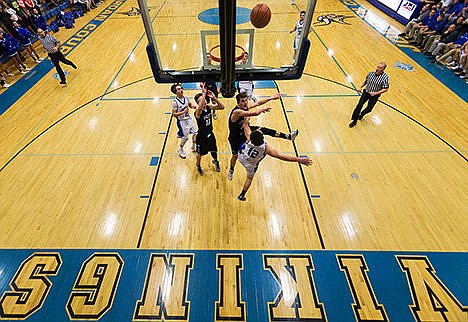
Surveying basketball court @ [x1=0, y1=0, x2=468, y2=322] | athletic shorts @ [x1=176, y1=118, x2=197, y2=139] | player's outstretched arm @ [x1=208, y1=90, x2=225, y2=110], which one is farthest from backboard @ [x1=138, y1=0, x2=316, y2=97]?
athletic shorts @ [x1=176, y1=118, x2=197, y2=139]

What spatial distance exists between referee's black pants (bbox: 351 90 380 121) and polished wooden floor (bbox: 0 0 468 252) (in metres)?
0.33

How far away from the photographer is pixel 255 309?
3623 millimetres

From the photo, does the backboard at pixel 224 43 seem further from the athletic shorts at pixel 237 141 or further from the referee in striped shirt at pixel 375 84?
the referee in striped shirt at pixel 375 84

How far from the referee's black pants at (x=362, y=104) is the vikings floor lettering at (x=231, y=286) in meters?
3.58

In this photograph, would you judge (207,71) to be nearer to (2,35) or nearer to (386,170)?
(386,170)

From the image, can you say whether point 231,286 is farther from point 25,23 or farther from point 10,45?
point 25,23

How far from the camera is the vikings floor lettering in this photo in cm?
360

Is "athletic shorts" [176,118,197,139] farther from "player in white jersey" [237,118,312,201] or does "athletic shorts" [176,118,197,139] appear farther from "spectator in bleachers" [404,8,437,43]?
"spectator in bleachers" [404,8,437,43]

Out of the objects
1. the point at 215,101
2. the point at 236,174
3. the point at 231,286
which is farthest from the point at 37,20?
the point at 231,286

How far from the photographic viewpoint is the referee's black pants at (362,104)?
6188 mm

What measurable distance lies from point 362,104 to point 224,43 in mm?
4532

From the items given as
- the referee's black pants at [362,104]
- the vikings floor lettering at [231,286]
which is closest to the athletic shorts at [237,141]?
the vikings floor lettering at [231,286]

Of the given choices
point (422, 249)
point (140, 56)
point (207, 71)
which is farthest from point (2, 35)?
point (422, 249)

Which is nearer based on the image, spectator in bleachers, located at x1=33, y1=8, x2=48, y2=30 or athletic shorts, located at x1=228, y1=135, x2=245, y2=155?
athletic shorts, located at x1=228, y1=135, x2=245, y2=155
